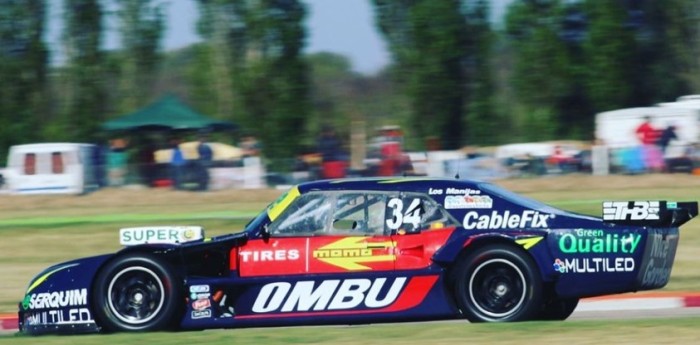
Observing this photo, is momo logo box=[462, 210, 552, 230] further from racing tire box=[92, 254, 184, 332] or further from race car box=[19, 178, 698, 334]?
racing tire box=[92, 254, 184, 332]

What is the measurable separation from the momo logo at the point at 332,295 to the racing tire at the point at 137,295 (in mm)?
665

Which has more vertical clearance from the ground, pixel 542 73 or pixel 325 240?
pixel 542 73

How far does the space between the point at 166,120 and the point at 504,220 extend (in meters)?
17.7

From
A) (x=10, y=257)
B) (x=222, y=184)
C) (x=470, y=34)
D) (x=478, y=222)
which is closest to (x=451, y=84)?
(x=470, y=34)

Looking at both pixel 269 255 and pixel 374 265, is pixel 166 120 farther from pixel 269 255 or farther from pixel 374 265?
pixel 374 265

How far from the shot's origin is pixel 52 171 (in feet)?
78.2

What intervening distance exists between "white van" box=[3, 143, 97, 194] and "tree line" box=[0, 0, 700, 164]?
8531 millimetres

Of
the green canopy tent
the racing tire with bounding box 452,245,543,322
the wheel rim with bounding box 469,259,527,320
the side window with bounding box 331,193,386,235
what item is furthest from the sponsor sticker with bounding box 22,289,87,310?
the green canopy tent

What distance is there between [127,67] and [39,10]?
5172 mm

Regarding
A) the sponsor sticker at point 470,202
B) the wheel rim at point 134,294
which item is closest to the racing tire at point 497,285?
the sponsor sticker at point 470,202

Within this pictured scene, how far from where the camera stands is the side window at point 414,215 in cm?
877

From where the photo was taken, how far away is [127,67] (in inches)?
1607

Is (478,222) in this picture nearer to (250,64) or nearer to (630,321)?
(630,321)

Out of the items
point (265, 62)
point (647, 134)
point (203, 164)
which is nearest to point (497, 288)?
point (203, 164)
